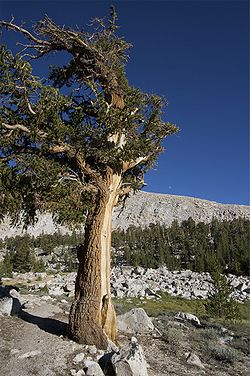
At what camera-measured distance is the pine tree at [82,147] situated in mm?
8305

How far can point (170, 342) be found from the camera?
9336 millimetres

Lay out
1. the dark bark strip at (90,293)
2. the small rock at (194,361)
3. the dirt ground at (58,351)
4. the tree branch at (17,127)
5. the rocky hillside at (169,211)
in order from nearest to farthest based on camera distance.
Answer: the dirt ground at (58,351) < the small rock at (194,361) < the dark bark strip at (90,293) < the tree branch at (17,127) < the rocky hillside at (169,211)

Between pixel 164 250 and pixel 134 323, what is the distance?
5772 cm

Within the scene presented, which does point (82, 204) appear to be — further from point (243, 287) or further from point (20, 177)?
point (243, 287)

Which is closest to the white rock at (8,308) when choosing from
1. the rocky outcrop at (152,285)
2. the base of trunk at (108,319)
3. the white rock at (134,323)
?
the white rock at (134,323)

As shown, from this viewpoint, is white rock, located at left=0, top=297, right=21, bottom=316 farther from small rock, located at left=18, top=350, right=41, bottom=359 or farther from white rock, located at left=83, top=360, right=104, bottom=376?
white rock, located at left=83, top=360, right=104, bottom=376

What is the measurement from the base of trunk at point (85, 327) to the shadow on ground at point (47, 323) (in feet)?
1.97

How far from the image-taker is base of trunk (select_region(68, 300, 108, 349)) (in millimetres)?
7738

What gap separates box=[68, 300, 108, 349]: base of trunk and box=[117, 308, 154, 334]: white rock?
240cm

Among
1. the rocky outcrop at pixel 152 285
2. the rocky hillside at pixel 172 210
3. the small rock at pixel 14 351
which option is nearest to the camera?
the small rock at pixel 14 351

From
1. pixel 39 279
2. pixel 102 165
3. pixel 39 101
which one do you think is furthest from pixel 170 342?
pixel 39 279

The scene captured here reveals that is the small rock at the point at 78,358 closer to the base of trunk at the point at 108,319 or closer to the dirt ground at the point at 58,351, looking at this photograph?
the dirt ground at the point at 58,351

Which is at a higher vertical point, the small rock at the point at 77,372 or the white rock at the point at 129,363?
the white rock at the point at 129,363

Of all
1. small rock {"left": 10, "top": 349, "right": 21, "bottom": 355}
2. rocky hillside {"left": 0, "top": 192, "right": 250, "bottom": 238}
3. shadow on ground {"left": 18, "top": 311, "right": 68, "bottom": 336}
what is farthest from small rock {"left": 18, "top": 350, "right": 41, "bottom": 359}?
rocky hillside {"left": 0, "top": 192, "right": 250, "bottom": 238}
